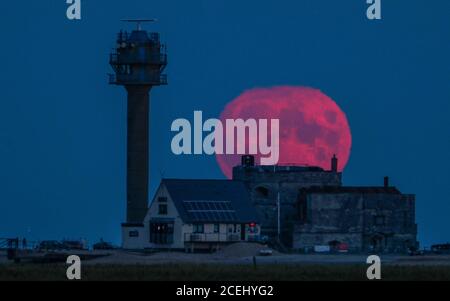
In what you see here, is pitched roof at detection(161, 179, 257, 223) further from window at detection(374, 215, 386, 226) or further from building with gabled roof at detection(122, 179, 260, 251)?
window at detection(374, 215, 386, 226)

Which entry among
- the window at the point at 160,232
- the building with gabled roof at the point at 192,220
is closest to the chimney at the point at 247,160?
the building with gabled roof at the point at 192,220

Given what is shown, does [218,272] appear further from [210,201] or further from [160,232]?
[210,201]

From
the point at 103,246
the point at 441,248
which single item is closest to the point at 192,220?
the point at 103,246

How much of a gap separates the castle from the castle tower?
1.61 meters

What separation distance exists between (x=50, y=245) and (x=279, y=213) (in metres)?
15.7

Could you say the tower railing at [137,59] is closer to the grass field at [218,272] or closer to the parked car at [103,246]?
the parked car at [103,246]

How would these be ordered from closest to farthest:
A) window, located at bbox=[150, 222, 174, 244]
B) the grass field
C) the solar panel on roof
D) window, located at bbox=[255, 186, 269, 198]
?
1. the grass field
2. the solar panel on roof
3. window, located at bbox=[150, 222, 174, 244]
4. window, located at bbox=[255, 186, 269, 198]

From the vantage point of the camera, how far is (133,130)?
115375 mm

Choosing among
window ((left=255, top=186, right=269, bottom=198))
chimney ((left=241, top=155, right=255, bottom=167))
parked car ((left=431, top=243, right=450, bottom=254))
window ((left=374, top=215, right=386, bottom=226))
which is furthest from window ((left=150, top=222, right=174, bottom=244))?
parked car ((left=431, top=243, right=450, bottom=254))

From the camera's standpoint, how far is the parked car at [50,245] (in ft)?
360

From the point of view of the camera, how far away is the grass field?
76688 millimetres

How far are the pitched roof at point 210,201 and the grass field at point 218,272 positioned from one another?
Answer: 25668 mm
